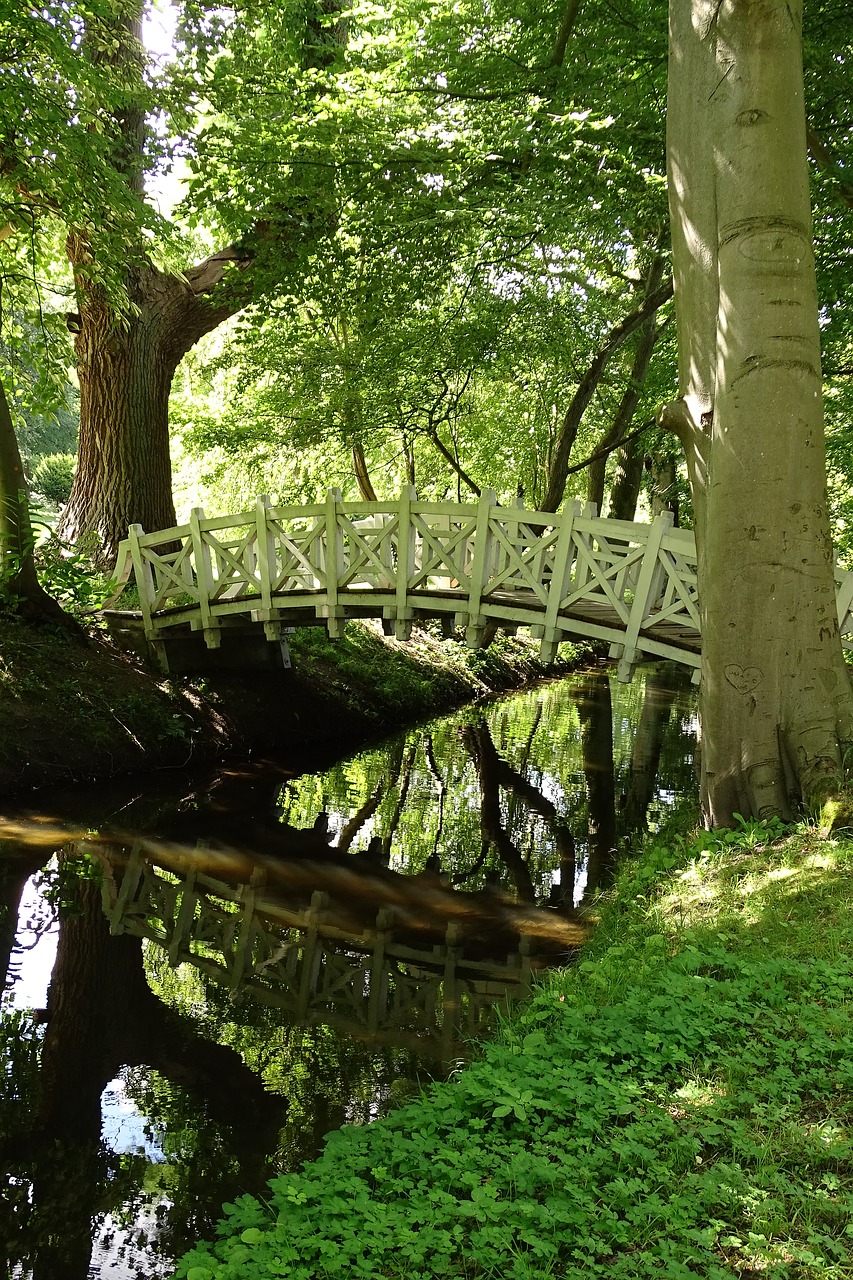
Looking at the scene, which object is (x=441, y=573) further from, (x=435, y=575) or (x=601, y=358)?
(x=601, y=358)

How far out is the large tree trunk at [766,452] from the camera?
6.50 metres

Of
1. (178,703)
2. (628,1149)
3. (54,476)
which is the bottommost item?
(628,1149)

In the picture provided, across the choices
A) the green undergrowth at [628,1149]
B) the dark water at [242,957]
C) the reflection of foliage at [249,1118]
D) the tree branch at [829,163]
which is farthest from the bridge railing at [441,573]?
the reflection of foliage at [249,1118]

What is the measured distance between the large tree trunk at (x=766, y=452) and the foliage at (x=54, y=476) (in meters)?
30.1

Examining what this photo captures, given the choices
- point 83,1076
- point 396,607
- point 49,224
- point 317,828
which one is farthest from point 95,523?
point 83,1076

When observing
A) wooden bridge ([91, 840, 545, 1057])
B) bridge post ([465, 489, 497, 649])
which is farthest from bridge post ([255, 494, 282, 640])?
wooden bridge ([91, 840, 545, 1057])

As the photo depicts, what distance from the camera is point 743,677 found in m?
6.61

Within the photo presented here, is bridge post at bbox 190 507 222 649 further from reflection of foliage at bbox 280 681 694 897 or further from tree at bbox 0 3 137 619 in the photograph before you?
reflection of foliage at bbox 280 681 694 897

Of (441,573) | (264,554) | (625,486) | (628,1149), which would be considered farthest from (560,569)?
(625,486)

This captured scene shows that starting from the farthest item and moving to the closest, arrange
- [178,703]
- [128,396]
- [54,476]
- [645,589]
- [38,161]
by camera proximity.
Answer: [54,476]
[128,396]
[178,703]
[38,161]
[645,589]

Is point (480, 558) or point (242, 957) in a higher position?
point (480, 558)

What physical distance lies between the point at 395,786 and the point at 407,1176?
8733mm

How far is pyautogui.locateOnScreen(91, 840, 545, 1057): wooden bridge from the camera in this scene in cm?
598

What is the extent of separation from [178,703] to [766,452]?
27.8 ft
